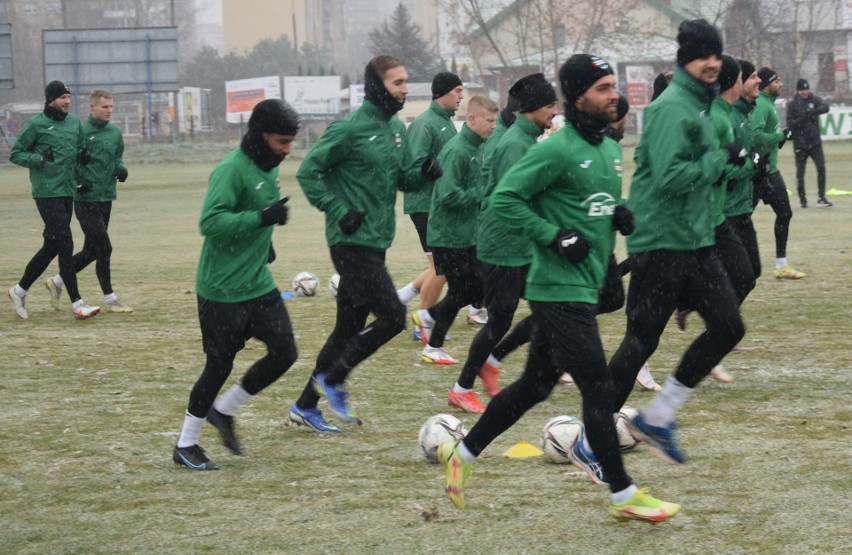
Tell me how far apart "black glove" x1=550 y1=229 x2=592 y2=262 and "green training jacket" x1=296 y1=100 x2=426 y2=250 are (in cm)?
211

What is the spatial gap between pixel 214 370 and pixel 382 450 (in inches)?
39.2

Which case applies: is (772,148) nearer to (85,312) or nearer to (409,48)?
(85,312)

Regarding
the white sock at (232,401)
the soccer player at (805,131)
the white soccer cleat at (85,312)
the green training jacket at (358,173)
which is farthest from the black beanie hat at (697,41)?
the soccer player at (805,131)

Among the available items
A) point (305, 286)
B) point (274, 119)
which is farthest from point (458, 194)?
point (305, 286)

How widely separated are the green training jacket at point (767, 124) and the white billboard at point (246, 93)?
67363 mm

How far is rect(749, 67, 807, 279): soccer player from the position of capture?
10398 mm

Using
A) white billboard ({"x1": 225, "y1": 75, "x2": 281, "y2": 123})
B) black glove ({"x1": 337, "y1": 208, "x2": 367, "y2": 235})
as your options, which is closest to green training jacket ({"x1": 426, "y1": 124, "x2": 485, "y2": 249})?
black glove ({"x1": 337, "y1": 208, "x2": 367, "y2": 235})

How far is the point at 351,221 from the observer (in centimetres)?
670

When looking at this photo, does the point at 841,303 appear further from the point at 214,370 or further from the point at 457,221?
the point at 214,370

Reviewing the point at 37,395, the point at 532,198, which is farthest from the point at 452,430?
the point at 37,395

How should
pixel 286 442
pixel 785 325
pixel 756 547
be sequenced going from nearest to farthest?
1. pixel 756 547
2. pixel 286 442
3. pixel 785 325

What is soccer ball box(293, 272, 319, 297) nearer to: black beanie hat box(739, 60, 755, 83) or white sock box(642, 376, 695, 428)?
black beanie hat box(739, 60, 755, 83)

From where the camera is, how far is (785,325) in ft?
33.9

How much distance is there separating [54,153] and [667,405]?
7663mm
